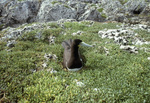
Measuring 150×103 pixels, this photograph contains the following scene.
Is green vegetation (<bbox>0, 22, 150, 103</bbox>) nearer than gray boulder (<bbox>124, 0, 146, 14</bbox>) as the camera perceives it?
Yes

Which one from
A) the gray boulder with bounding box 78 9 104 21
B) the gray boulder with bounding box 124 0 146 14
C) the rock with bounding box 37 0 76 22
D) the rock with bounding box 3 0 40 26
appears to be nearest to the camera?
the rock with bounding box 3 0 40 26

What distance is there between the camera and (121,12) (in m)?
32.7

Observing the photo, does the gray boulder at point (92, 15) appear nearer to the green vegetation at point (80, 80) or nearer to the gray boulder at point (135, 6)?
the gray boulder at point (135, 6)

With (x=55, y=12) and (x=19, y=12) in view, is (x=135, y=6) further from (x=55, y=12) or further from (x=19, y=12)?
A: (x=19, y=12)

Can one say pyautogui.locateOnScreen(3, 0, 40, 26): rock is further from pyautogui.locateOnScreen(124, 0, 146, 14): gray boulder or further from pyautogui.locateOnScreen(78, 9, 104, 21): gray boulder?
pyautogui.locateOnScreen(124, 0, 146, 14): gray boulder

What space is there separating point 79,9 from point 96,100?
34052mm

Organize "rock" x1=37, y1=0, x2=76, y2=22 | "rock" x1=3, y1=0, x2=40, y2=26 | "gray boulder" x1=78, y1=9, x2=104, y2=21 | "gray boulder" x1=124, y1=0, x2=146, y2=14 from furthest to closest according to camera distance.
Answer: "gray boulder" x1=124, y1=0, x2=146, y2=14, "gray boulder" x1=78, y1=9, x2=104, y2=21, "rock" x1=37, y1=0, x2=76, y2=22, "rock" x1=3, y1=0, x2=40, y2=26

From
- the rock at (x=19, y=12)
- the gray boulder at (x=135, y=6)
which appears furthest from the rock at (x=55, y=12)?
the gray boulder at (x=135, y=6)

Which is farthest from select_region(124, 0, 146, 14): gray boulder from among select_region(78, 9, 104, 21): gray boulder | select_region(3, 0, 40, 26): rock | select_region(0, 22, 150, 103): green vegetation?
select_region(3, 0, 40, 26): rock

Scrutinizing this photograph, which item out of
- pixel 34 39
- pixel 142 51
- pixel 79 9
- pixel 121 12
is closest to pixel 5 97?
pixel 34 39

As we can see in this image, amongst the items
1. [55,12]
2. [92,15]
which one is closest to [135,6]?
[92,15]

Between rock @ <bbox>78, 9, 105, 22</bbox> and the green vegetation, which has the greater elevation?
the green vegetation

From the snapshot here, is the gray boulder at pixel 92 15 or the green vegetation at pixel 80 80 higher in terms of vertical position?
the green vegetation at pixel 80 80

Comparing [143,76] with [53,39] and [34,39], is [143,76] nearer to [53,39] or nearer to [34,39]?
[53,39]
